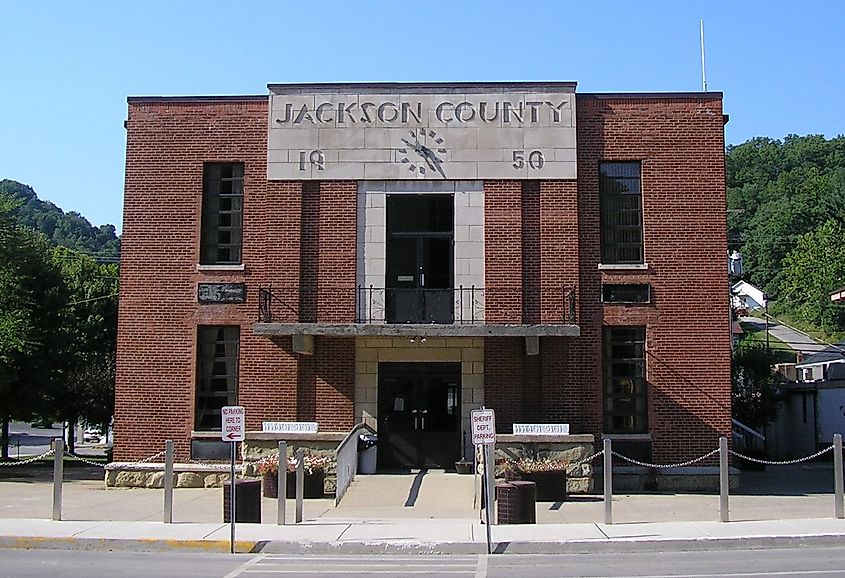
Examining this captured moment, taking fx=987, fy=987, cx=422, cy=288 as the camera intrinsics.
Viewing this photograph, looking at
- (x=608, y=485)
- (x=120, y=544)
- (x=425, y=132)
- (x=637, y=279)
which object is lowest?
(x=120, y=544)

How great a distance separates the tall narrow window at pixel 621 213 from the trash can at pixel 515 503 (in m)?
8.34

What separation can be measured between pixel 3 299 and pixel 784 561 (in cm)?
2166

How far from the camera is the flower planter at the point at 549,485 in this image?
762 inches

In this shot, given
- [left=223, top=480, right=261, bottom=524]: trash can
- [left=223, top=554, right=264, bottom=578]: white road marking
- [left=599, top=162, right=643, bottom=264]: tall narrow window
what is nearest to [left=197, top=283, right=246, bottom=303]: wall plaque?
[left=223, top=480, right=261, bottom=524]: trash can

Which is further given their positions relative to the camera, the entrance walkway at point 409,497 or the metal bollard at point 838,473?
the entrance walkway at point 409,497

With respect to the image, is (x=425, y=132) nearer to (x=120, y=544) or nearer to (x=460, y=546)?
(x=460, y=546)

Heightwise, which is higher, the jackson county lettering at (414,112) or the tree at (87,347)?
the jackson county lettering at (414,112)

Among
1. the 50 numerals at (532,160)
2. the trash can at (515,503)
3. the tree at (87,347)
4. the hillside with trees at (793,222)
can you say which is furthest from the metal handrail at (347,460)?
the hillside with trees at (793,222)

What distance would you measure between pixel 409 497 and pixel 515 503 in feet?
13.5

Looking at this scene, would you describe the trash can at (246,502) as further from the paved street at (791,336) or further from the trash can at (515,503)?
the paved street at (791,336)

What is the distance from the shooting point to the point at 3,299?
26.8m

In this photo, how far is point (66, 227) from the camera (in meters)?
142

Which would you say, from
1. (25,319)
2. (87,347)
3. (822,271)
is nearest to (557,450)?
(25,319)

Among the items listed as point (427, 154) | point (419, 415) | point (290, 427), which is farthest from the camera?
point (419, 415)
